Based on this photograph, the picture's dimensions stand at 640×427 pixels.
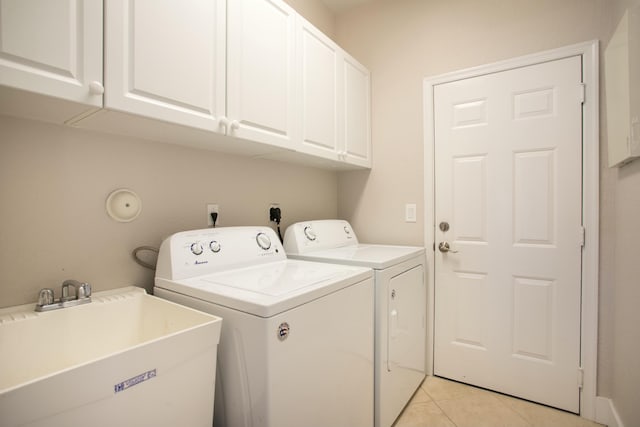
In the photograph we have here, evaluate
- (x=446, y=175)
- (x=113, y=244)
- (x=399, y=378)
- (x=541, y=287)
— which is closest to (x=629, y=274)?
(x=541, y=287)

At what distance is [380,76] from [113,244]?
6.88 ft

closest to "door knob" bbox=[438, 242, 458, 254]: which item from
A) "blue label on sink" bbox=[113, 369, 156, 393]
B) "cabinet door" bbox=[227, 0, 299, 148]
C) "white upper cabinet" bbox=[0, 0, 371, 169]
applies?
"white upper cabinet" bbox=[0, 0, 371, 169]

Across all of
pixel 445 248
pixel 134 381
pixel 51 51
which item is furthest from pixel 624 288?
pixel 51 51

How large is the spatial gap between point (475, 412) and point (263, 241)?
5.20 feet

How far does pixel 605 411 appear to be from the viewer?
1.70 meters

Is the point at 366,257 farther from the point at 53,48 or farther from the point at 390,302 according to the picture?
the point at 53,48

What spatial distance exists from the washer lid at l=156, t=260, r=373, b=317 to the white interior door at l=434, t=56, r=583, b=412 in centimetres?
103

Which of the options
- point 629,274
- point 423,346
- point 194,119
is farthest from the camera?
point 423,346

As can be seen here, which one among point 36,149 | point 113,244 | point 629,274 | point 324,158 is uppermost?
point 324,158

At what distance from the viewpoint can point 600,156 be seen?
1.71m

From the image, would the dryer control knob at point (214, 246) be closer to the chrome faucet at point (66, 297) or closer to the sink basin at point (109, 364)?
the sink basin at point (109, 364)

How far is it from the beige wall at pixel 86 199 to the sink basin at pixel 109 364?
0.12 m

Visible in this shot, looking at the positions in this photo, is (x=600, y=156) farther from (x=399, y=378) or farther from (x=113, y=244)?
(x=113, y=244)

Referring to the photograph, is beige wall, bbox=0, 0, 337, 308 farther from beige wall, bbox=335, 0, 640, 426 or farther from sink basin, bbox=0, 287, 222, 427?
beige wall, bbox=335, 0, 640, 426
